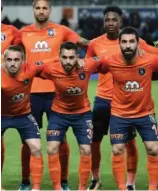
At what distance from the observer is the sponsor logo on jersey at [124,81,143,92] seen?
8992 mm

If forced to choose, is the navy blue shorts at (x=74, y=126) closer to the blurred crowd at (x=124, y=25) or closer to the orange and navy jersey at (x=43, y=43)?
the orange and navy jersey at (x=43, y=43)

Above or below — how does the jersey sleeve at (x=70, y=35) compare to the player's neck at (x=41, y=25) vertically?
below

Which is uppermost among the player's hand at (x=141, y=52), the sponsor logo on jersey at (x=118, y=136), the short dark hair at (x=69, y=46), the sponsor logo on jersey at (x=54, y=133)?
the short dark hair at (x=69, y=46)

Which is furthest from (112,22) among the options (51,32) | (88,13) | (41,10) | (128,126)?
(88,13)

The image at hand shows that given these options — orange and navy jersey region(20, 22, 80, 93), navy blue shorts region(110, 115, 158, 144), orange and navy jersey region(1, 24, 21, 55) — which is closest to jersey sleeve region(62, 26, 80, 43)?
orange and navy jersey region(20, 22, 80, 93)

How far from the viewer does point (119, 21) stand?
972cm

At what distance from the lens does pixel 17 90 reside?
9.08 m

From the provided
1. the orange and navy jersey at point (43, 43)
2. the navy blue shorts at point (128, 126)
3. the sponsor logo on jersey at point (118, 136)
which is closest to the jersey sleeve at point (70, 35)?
the orange and navy jersey at point (43, 43)

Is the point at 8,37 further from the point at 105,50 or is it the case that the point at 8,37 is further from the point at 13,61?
the point at 105,50

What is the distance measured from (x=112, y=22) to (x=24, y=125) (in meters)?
1.62

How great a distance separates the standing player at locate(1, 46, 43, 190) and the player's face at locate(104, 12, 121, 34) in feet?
3.53

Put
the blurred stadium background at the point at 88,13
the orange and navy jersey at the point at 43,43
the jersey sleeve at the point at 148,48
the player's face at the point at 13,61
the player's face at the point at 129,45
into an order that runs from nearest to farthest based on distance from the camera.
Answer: the player's face at the point at 129,45, the player's face at the point at 13,61, the jersey sleeve at the point at 148,48, the orange and navy jersey at the point at 43,43, the blurred stadium background at the point at 88,13

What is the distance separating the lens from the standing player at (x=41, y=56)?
9633 mm

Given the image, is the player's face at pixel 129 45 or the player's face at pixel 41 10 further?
the player's face at pixel 41 10
